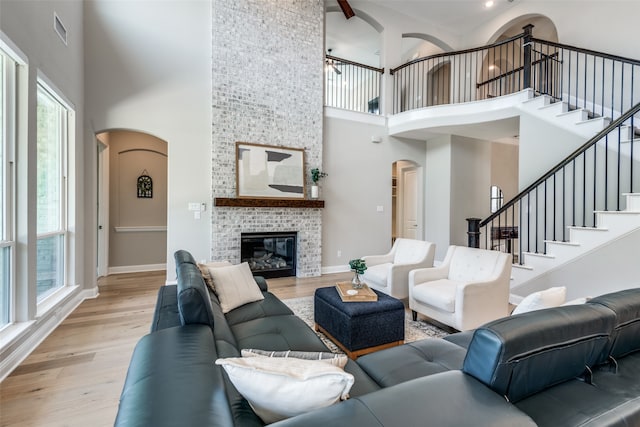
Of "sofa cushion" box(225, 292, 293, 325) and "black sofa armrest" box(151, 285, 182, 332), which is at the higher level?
"black sofa armrest" box(151, 285, 182, 332)

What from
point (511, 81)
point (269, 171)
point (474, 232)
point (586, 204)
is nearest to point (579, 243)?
point (586, 204)

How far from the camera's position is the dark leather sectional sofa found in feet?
2.66

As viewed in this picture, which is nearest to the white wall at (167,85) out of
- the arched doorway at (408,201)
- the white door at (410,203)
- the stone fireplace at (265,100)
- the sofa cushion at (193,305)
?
the stone fireplace at (265,100)

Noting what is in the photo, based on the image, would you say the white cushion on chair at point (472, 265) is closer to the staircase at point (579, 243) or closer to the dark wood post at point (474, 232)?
the dark wood post at point (474, 232)

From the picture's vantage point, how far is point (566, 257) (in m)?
3.46

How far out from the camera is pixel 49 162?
3.26 m

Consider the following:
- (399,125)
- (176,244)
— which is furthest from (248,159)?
(399,125)

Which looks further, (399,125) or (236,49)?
(399,125)

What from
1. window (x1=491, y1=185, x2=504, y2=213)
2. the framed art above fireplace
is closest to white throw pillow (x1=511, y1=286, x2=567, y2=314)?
the framed art above fireplace

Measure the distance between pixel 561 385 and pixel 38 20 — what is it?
180 inches

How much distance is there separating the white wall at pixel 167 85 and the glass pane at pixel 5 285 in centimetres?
213

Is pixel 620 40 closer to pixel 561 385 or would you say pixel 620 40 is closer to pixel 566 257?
pixel 566 257

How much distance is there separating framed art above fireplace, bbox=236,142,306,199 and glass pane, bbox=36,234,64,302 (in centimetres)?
235

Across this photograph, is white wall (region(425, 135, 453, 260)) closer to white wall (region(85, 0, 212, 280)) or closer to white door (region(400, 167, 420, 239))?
white door (region(400, 167, 420, 239))
